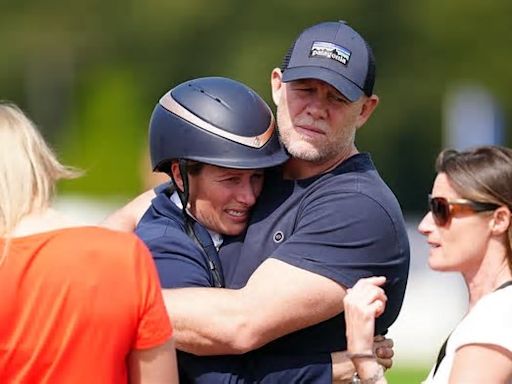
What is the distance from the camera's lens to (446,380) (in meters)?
4.89

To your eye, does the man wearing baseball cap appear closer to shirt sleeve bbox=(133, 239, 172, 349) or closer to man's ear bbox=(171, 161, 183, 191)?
man's ear bbox=(171, 161, 183, 191)

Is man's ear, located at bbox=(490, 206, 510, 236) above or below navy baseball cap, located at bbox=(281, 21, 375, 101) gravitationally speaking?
below

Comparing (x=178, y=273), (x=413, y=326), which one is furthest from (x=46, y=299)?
(x=413, y=326)

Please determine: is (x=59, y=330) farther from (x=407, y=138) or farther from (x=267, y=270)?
(x=407, y=138)

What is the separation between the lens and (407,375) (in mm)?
14984

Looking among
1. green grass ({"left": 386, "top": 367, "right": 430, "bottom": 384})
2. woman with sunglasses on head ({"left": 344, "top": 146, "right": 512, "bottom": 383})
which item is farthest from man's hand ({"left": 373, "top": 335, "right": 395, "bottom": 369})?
green grass ({"left": 386, "top": 367, "right": 430, "bottom": 384})

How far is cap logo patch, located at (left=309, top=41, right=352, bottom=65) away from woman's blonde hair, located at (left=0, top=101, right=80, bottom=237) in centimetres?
130

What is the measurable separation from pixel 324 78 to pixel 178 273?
88 centimetres

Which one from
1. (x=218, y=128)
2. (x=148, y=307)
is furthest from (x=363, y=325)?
(x=218, y=128)

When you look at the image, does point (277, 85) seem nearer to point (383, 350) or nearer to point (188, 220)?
point (188, 220)

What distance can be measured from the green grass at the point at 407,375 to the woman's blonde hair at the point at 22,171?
9557 mm

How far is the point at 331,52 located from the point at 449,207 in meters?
0.87

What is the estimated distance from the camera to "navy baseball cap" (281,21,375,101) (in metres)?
5.58

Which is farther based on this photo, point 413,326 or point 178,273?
point 413,326
